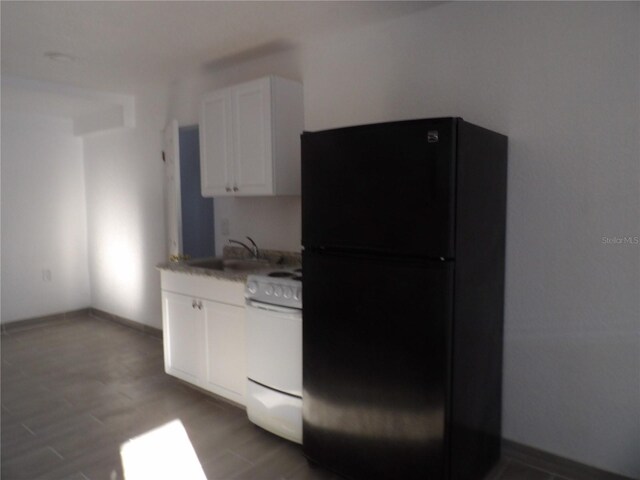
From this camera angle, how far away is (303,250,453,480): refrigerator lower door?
1843 mm

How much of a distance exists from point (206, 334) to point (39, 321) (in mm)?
3113

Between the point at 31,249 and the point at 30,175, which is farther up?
the point at 30,175

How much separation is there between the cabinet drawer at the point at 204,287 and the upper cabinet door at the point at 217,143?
0.65 metres

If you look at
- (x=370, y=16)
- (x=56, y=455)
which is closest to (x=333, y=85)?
(x=370, y=16)

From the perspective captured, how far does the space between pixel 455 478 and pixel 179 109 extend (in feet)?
11.5

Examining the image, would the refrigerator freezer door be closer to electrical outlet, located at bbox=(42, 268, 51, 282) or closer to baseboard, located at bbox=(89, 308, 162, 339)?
baseboard, located at bbox=(89, 308, 162, 339)

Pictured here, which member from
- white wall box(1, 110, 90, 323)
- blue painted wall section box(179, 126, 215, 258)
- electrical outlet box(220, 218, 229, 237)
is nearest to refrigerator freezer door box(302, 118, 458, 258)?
→ electrical outlet box(220, 218, 229, 237)

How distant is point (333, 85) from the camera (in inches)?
117

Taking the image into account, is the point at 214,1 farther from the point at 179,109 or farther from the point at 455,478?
the point at 455,478

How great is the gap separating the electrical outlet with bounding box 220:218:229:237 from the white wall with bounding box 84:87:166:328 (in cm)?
81

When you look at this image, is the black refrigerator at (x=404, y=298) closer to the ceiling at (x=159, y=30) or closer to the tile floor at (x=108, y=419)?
the tile floor at (x=108, y=419)

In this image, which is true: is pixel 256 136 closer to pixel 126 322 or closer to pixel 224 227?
pixel 224 227

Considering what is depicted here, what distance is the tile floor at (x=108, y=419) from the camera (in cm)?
230

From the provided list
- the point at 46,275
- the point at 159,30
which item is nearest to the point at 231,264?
the point at 159,30
